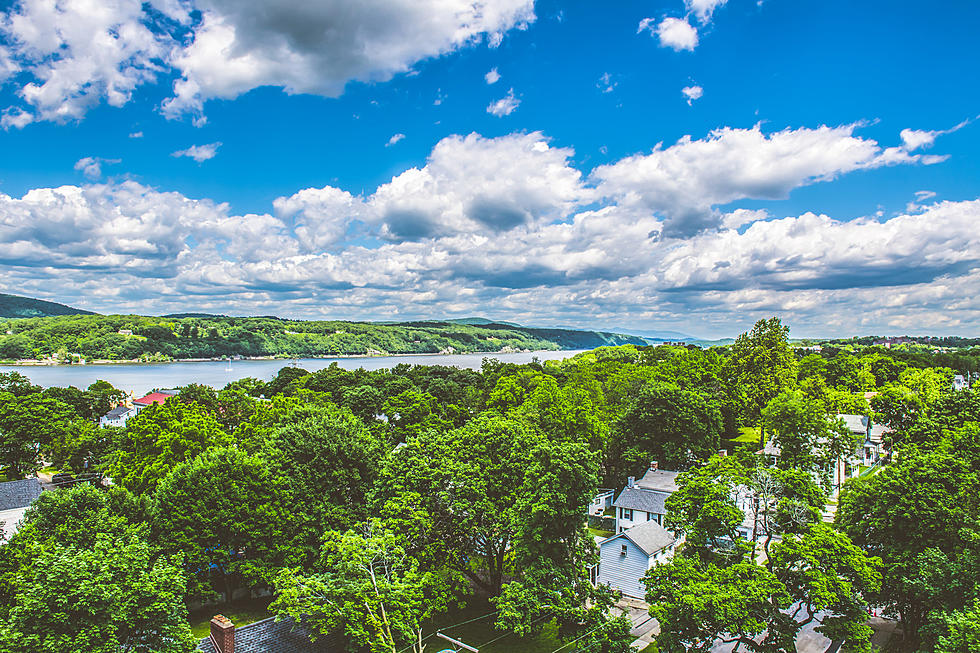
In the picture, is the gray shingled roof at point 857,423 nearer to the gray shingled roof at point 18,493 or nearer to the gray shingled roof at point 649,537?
the gray shingled roof at point 649,537

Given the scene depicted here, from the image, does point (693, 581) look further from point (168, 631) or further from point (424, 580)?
point (168, 631)

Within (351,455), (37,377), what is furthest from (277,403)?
(37,377)

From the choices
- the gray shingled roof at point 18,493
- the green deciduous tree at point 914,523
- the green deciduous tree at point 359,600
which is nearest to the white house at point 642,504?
the green deciduous tree at point 914,523

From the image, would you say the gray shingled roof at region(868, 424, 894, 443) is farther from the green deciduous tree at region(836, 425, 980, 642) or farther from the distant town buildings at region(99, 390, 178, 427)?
the distant town buildings at region(99, 390, 178, 427)

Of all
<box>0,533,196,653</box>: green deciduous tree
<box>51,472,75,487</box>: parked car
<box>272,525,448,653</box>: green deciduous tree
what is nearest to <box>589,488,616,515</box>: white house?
<box>272,525,448,653</box>: green deciduous tree

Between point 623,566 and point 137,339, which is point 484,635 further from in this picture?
point 137,339

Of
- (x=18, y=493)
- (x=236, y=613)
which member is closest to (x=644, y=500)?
(x=236, y=613)
